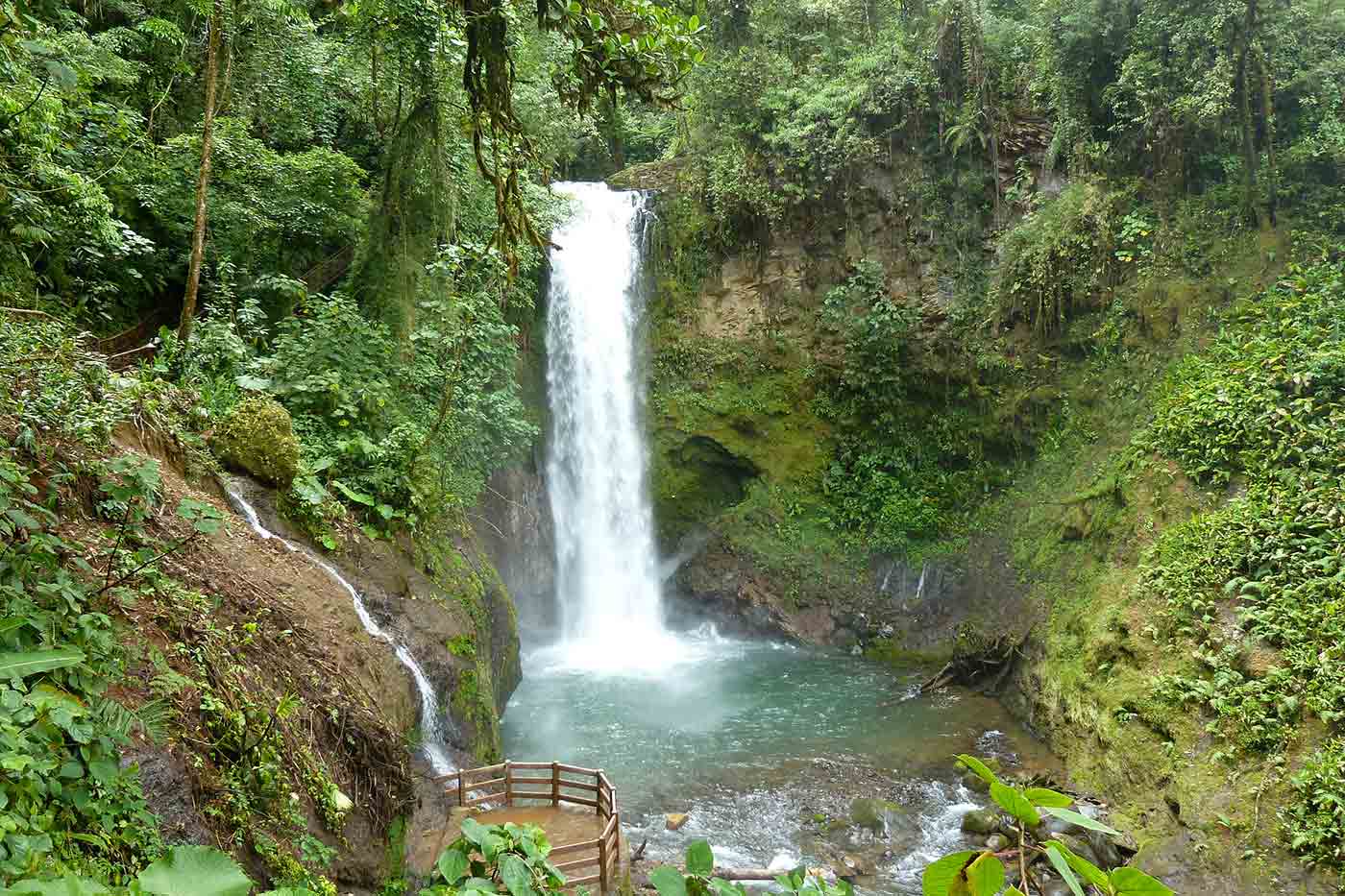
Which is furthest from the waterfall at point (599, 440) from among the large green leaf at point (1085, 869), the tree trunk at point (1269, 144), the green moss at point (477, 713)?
the large green leaf at point (1085, 869)

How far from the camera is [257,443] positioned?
767 cm

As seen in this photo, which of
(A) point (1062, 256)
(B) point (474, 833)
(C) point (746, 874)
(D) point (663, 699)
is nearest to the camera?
(B) point (474, 833)

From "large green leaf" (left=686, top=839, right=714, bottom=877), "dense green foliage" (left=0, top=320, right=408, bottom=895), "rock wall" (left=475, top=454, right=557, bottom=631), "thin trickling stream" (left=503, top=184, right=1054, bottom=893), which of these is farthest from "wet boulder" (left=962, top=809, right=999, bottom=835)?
"rock wall" (left=475, top=454, right=557, bottom=631)

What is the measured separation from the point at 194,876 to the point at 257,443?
21.1 feet

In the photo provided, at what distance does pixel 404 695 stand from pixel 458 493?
4.19m

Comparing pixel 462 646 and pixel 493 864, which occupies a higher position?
pixel 493 864

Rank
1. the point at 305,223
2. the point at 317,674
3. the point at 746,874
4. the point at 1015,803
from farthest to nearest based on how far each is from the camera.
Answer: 1. the point at 305,223
2. the point at 746,874
3. the point at 317,674
4. the point at 1015,803

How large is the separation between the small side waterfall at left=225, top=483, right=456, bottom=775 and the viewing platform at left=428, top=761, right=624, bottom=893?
0.95ft

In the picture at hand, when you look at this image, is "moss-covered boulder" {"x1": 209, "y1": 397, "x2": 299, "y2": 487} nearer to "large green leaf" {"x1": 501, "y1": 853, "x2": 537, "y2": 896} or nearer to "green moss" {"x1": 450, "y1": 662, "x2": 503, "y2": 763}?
"green moss" {"x1": 450, "y1": 662, "x2": 503, "y2": 763}

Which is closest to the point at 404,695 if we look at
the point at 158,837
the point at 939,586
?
the point at 158,837

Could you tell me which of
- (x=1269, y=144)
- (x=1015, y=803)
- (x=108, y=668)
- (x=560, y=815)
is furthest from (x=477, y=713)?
(x=1269, y=144)

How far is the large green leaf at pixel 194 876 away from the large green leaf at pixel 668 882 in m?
0.99

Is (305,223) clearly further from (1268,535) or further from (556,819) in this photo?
(1268,535)

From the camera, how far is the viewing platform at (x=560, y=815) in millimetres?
5746
